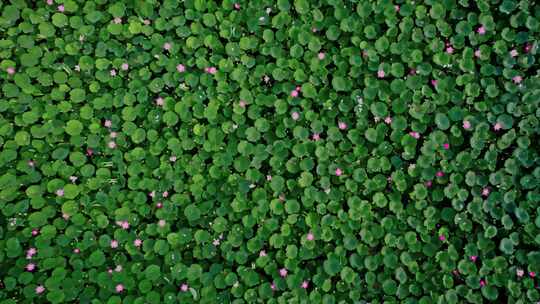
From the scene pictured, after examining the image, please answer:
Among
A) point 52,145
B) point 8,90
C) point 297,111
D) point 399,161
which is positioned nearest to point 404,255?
point 399,161

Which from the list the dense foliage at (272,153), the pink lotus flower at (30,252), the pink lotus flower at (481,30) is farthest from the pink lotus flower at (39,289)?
the pink lotus flower at (481,30)

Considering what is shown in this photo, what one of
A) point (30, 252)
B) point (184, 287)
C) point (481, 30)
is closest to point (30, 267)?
point (30, 252)

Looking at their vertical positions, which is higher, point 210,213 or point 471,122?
point 471,122

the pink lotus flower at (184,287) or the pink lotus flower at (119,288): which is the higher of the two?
the pink lotus flower at (184,287)

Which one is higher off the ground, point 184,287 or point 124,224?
point 124,224

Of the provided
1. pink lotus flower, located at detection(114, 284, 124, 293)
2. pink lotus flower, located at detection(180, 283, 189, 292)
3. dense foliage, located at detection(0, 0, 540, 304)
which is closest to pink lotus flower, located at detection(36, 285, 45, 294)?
dense foliage, located at detection(0, 0, 540, 304)

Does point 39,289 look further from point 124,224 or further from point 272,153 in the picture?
point 272,153

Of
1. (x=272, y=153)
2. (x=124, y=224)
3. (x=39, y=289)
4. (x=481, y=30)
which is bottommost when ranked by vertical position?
(x=39, y=289)

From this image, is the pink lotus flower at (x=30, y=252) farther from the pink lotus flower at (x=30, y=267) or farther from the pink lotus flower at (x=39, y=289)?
the pink lotus flower at (x=39, y=289)

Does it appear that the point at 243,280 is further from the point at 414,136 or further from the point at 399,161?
the point at 414,136
